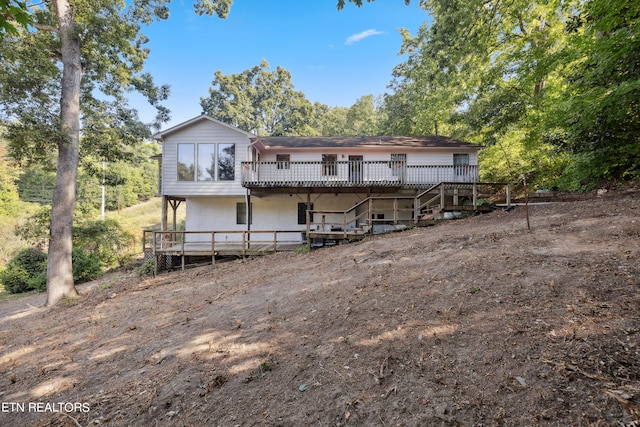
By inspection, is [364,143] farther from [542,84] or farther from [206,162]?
[542,84]

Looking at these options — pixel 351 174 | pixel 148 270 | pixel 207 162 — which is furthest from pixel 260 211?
pixel 148 270

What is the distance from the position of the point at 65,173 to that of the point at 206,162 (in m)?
5.26

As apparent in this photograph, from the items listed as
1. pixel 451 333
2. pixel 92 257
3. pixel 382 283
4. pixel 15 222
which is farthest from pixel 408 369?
pixel 15 222

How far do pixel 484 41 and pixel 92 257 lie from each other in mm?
20789

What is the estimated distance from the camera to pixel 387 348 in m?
3.06

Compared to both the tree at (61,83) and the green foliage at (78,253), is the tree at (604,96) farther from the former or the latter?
the green foliage at (78,253)

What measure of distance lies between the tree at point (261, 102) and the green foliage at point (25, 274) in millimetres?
20587

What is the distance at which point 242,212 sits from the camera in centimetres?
1458

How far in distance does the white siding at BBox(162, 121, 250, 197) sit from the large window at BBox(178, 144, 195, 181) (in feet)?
0.58

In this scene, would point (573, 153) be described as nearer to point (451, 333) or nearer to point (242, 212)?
point (451, 333)

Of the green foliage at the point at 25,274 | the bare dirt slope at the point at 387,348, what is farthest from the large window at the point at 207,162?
the green foliage at the point at 25,274

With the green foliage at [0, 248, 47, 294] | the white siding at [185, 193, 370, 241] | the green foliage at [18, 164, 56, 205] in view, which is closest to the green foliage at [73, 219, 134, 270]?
the green foliage at [0, 248, 47, 294]

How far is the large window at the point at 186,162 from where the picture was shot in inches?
517

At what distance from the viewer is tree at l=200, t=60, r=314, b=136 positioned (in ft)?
101
